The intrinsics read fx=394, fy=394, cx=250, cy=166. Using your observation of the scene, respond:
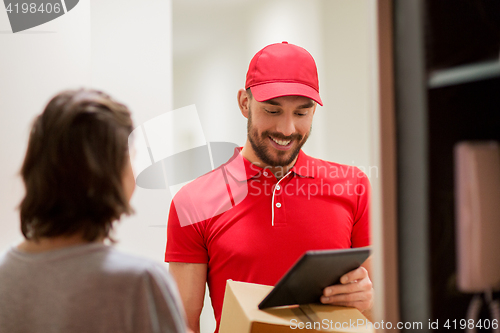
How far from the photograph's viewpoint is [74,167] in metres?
0.59

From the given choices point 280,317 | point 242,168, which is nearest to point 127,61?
point 242,168

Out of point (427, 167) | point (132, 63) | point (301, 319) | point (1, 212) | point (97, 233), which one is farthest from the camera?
point (132, 63)

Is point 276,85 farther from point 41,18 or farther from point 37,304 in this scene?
point 37,304

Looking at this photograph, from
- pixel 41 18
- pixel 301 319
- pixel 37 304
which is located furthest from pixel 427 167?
pixel 41 18

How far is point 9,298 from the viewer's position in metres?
0.57

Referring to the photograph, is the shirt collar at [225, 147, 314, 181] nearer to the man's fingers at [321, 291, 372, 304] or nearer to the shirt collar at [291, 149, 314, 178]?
the shirt collar at [291, 149, 314, 178]

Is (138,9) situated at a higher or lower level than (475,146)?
higher

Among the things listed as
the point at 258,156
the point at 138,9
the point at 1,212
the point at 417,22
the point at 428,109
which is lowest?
the point at 1,212

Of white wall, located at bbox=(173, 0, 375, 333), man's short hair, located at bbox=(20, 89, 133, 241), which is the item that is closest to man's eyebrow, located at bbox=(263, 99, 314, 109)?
white wall, located at bbox=(173, 0, 375, 333)

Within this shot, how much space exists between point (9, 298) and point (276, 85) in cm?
97

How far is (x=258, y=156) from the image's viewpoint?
1385 mm

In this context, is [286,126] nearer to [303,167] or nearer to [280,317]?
[303,167]

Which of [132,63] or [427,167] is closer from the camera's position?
[427,167]

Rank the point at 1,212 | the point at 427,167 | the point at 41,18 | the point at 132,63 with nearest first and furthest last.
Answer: the point at 427,167
the point at 1,212
the point at 41,18
the point at 132,63
